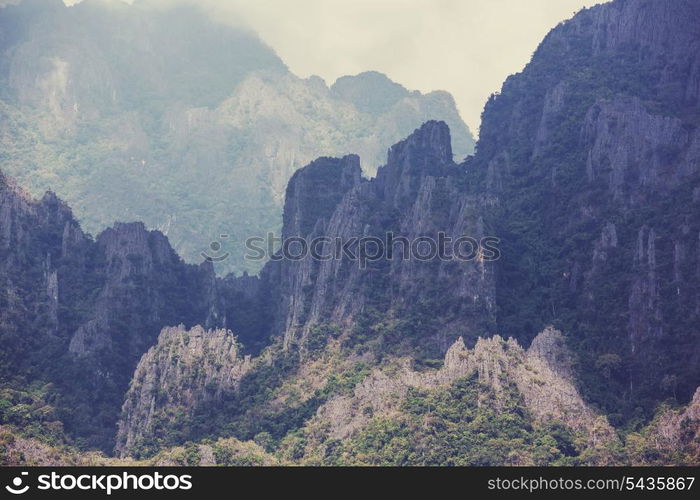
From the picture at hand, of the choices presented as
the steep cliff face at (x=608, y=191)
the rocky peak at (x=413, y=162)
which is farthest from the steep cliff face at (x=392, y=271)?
the steep cliff face at (x=608, y=191)

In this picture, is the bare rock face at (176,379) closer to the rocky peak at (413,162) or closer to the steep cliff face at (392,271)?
the steep cliff face at (392,271)

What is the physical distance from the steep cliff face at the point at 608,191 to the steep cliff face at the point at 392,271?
8.25 feet

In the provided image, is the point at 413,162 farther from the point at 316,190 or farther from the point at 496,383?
the point at 496,383

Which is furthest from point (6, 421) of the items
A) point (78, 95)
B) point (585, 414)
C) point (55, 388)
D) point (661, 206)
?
point (78, 95)

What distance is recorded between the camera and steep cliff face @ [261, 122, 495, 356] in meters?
94.8

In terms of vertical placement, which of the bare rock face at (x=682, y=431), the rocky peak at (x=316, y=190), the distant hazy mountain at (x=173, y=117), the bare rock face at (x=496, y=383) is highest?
the distant hazy mountain at (x=173, y=117)

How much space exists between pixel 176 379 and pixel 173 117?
54.6 metres

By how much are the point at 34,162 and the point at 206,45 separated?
95.8ft

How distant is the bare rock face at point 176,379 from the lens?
3538 inches

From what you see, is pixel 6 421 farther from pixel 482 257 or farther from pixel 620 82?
pixel 620 82

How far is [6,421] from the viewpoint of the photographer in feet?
287

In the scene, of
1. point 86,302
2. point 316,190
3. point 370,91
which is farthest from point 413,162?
point 370,91

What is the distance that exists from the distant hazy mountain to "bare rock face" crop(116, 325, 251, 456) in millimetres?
30647
